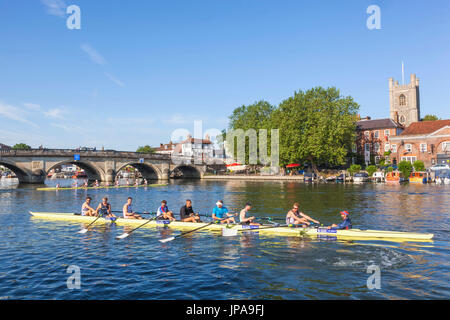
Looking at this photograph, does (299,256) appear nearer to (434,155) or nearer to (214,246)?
(214,246)

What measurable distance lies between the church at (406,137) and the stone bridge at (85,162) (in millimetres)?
50470

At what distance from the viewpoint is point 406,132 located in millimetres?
76938

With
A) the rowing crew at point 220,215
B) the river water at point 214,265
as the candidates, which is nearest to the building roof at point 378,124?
the river water at point 214,265

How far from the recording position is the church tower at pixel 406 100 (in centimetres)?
10956

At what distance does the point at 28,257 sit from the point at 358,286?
1264 centimetres

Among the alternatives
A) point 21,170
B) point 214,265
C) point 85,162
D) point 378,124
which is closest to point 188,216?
point 214,265

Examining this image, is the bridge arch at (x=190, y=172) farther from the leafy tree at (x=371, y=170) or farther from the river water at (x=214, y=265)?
the river water at (x=214, y=265)

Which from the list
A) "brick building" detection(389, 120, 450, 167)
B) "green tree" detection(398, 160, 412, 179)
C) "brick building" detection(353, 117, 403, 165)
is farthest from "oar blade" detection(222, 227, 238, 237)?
"brick building" detection(353, 117, 403, 165)

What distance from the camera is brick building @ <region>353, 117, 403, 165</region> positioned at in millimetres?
84938

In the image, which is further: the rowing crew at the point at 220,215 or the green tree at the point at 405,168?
the green tree at the point at 405,168

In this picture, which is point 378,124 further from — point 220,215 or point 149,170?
point 220,215

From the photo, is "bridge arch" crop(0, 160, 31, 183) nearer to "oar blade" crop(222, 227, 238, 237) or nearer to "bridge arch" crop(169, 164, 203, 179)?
"bridge arch" crop(169, 164, 203, 179)
